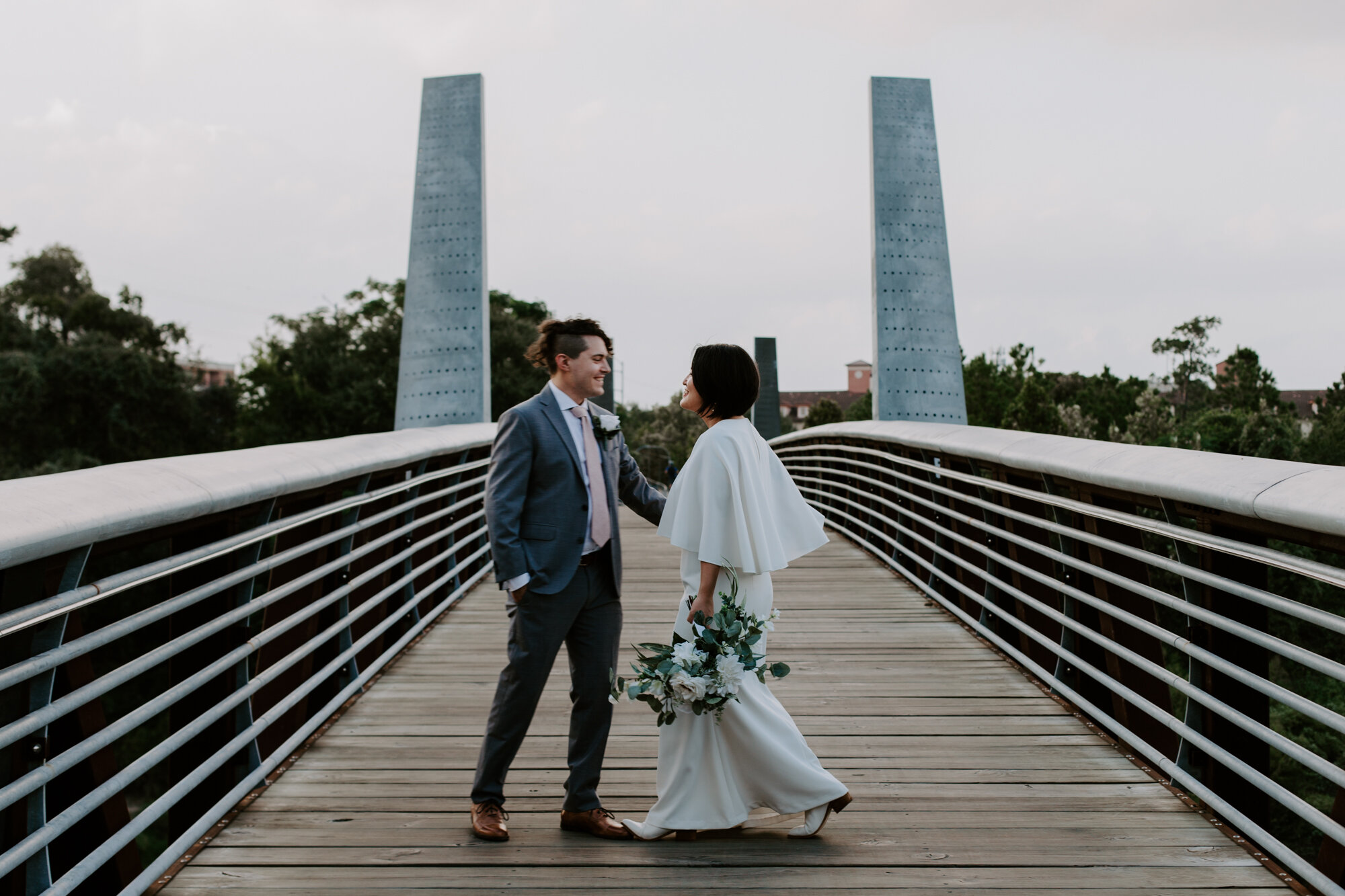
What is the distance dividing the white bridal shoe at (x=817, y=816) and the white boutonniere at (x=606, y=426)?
122cm

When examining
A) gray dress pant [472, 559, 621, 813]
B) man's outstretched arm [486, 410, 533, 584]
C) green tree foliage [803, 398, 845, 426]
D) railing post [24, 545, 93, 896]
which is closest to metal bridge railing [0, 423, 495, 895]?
railing post [24, 545, 93, 896]

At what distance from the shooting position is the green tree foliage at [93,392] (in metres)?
32.4

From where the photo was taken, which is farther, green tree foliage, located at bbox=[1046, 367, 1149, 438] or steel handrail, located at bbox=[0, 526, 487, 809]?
green tree foliage, located at bbox=[1046, 367, 1149, 438]

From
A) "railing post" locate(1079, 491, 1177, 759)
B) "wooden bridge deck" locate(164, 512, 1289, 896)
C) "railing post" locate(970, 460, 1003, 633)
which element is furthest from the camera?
"railing post" locate(970, 460, 1003, 633)

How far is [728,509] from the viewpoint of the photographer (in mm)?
3207

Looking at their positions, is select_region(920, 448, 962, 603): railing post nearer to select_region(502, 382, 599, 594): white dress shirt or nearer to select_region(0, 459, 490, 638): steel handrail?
select_region(0, 459, 490, 638): steel handrail

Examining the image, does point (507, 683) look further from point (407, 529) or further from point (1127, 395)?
point (1127, 395)

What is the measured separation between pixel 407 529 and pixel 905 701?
2.50 meters

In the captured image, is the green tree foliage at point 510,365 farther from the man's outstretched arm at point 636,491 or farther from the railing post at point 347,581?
the man's outstretched arm at point 636,491

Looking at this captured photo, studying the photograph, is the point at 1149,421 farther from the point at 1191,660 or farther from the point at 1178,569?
the point at 1178,569

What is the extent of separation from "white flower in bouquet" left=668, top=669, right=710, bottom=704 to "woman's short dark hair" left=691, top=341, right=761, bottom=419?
0.78m

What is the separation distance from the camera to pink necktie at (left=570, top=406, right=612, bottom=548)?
329cm

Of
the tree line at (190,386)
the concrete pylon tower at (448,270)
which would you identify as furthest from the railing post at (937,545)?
the tree line at (190,386)

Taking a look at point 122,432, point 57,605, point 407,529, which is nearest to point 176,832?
point 57,605
